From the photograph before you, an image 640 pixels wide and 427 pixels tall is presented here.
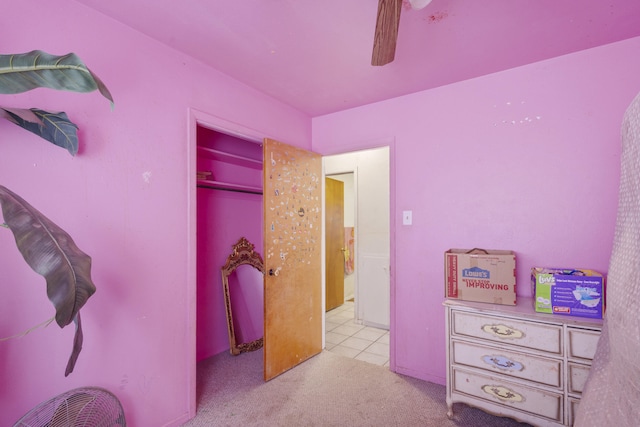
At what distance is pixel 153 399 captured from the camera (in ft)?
6.08

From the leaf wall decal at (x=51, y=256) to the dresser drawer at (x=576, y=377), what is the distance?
2.34m

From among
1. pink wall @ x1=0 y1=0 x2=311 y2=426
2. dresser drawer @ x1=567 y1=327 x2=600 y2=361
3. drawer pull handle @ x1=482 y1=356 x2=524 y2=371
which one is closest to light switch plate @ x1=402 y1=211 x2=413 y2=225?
drawer pull handle @ x1=482 y1=356 x2=524 y2=371

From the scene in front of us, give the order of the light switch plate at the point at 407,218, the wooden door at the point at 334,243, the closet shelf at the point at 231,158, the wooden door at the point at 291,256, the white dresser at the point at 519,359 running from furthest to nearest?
the wooden door at the point at 334,243, the closet shelf at the point at 231,158, the light switch plate at the point at 407,218, the wooden door at the point at 291,256, the white dresser at the point at 519,359

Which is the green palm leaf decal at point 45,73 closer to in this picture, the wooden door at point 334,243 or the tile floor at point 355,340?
the tile floor at point 355,340

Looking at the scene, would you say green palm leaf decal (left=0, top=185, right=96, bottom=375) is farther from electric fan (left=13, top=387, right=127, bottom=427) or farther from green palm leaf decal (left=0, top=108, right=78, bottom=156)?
electric fan (left=13, top=387, right=127, bottom=427)

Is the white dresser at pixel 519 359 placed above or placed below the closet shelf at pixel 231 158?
below

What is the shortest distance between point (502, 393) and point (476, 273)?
0.73m

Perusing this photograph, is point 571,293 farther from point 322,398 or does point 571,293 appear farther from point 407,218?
point 322,398

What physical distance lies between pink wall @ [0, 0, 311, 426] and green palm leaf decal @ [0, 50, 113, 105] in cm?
61

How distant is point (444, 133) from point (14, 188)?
2.72m

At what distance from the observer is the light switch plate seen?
267 cm

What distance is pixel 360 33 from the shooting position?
183 cm

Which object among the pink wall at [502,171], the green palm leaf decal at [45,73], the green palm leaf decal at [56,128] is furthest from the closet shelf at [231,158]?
the green palm leaf decal at [45,73]

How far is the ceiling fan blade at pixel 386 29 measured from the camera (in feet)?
3.78
